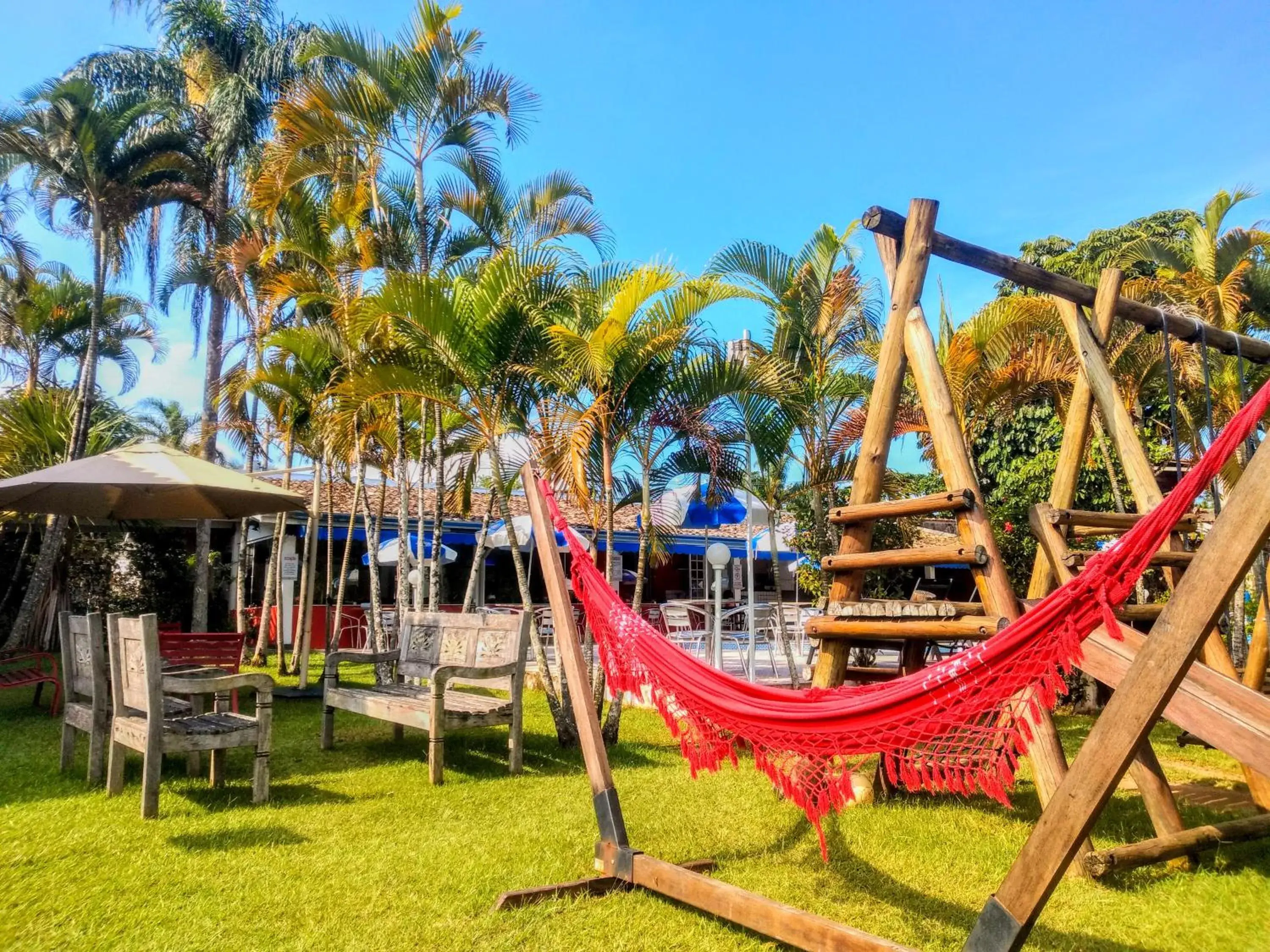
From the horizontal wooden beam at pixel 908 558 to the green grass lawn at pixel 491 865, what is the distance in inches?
51.1

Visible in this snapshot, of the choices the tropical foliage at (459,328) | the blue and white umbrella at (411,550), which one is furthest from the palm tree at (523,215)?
the blue and white umbrella at (411,550)

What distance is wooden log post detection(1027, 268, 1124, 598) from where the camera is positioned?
4617 millimetres

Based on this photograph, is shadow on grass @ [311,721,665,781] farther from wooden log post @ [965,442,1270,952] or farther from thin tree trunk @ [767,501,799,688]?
wooden log post @ [965,442,1270,952]

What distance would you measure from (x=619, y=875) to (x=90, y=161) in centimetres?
1176

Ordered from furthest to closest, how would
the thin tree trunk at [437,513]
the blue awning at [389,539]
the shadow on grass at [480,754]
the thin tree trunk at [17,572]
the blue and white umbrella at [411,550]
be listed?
the blue awning at [389,539] → the blue and white umbrella at [411,550] → the thin tree trunk at [17,572] → the thin tree trunk at [437,513] → the shadow on grass at [480,754]

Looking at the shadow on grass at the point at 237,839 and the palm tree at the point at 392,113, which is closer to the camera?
the shadow on grass at the point at 237,839

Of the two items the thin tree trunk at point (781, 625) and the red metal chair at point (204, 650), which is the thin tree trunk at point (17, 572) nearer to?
the red metal chair at point (204, 650)

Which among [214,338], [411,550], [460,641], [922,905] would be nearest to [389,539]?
[411,550]

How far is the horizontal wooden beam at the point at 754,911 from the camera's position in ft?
8.01

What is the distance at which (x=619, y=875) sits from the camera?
3.29 meters

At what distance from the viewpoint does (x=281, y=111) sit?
29.5 ft

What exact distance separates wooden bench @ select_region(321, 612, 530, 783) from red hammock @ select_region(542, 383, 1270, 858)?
7.87 ft

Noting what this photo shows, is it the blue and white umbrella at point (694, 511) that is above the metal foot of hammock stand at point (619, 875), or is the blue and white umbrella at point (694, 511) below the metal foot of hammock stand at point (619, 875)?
above

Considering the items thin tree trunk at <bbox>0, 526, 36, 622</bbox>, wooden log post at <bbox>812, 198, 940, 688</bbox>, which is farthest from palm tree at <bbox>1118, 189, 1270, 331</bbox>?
thin tree trunk at <bbox>0, 526, 36, 622</bbox>
